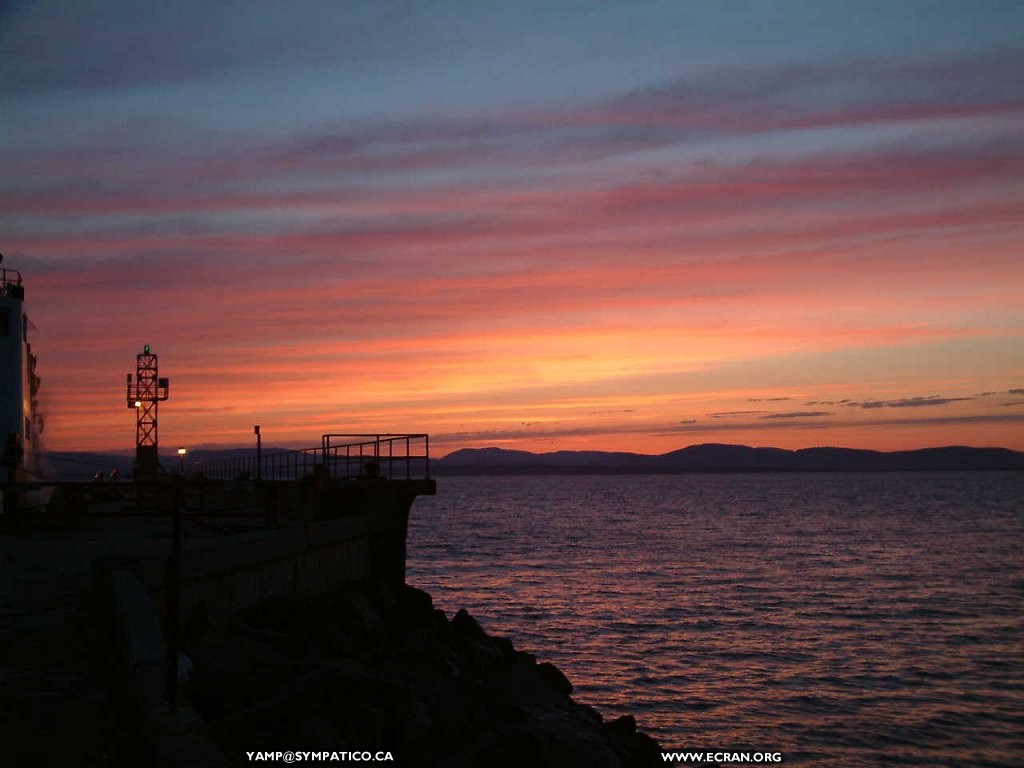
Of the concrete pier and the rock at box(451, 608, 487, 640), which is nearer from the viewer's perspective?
the concrete pier

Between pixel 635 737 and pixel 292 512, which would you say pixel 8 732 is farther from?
pixel 292 512

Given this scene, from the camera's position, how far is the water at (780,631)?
21.9m

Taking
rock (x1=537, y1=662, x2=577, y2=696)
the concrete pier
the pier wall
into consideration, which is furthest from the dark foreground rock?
the concrete pier

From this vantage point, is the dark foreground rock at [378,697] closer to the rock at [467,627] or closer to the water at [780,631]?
the rock at [467,627]

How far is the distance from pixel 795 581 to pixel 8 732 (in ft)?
150

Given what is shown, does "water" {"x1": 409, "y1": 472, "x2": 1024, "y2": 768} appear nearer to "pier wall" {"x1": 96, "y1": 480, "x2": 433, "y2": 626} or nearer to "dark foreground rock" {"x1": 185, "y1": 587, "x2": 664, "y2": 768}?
"dark foreground rock" {"x1": 185, "y1": 587, "x2": 664, "y2": 768}

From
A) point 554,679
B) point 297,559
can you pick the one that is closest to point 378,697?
point 297,559

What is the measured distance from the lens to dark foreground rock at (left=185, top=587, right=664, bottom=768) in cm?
1097

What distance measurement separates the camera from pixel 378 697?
12297mm

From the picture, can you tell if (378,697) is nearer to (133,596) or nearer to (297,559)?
(133,596)

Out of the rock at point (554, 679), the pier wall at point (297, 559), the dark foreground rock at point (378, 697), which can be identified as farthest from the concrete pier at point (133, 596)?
the rock at point (554, 679)

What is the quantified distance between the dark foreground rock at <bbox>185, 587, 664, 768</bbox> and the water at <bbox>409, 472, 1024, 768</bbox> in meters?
4.26

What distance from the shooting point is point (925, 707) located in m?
23.8

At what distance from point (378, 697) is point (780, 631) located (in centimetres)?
2492
